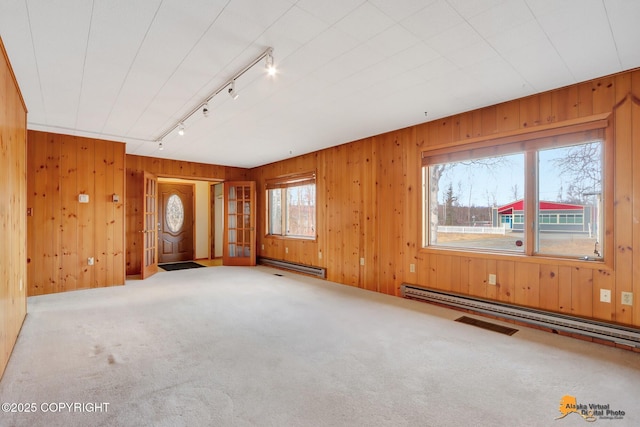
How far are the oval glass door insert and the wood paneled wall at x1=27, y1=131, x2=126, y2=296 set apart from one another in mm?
2615

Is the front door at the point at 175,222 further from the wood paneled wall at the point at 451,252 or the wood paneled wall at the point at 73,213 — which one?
the wood paneled wall at the point at 451,252

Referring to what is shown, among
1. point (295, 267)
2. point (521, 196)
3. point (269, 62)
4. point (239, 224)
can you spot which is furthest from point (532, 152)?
point (239, 224)

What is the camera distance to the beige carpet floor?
1765mm

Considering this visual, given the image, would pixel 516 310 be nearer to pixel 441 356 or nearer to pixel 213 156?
pixel 441 356

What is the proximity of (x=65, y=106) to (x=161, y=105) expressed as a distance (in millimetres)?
1114

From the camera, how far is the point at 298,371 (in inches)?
87.8

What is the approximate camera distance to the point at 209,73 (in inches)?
104

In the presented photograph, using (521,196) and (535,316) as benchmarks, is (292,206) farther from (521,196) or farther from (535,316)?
(535,316)

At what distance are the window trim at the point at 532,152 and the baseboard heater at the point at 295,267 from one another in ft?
7.08

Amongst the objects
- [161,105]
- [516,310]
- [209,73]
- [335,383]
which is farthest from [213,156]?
[516,310]

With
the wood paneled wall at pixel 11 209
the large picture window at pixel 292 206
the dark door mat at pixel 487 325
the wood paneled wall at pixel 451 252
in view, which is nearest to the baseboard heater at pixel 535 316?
the wood paneled wall at pixel 451 252

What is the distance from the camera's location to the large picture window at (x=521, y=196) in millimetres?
2885
